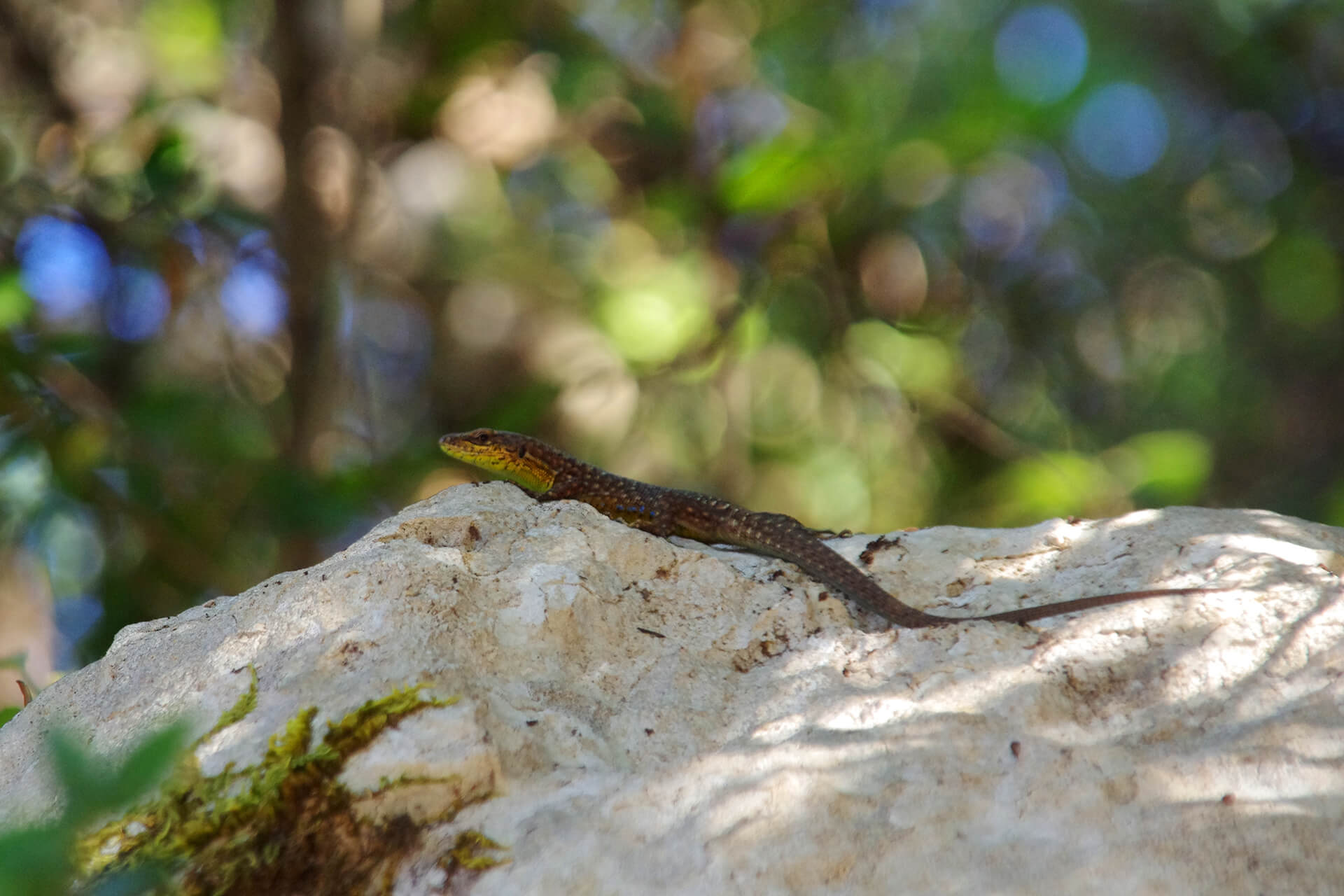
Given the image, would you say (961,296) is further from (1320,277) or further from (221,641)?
(221,641)

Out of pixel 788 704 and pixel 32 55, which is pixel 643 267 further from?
pixel 788 704

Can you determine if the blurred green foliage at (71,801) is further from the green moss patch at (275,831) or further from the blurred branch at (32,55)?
the blurred branch at (32,55)

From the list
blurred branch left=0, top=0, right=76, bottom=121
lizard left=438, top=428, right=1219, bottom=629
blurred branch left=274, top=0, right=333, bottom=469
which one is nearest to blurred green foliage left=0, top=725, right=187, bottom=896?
lizard left=438, top=428, right=1219, bottom=629

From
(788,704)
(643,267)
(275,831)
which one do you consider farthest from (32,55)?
(788,704)

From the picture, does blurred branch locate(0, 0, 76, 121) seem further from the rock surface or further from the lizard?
the rock surface

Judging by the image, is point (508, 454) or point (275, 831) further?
point (508, 454)
